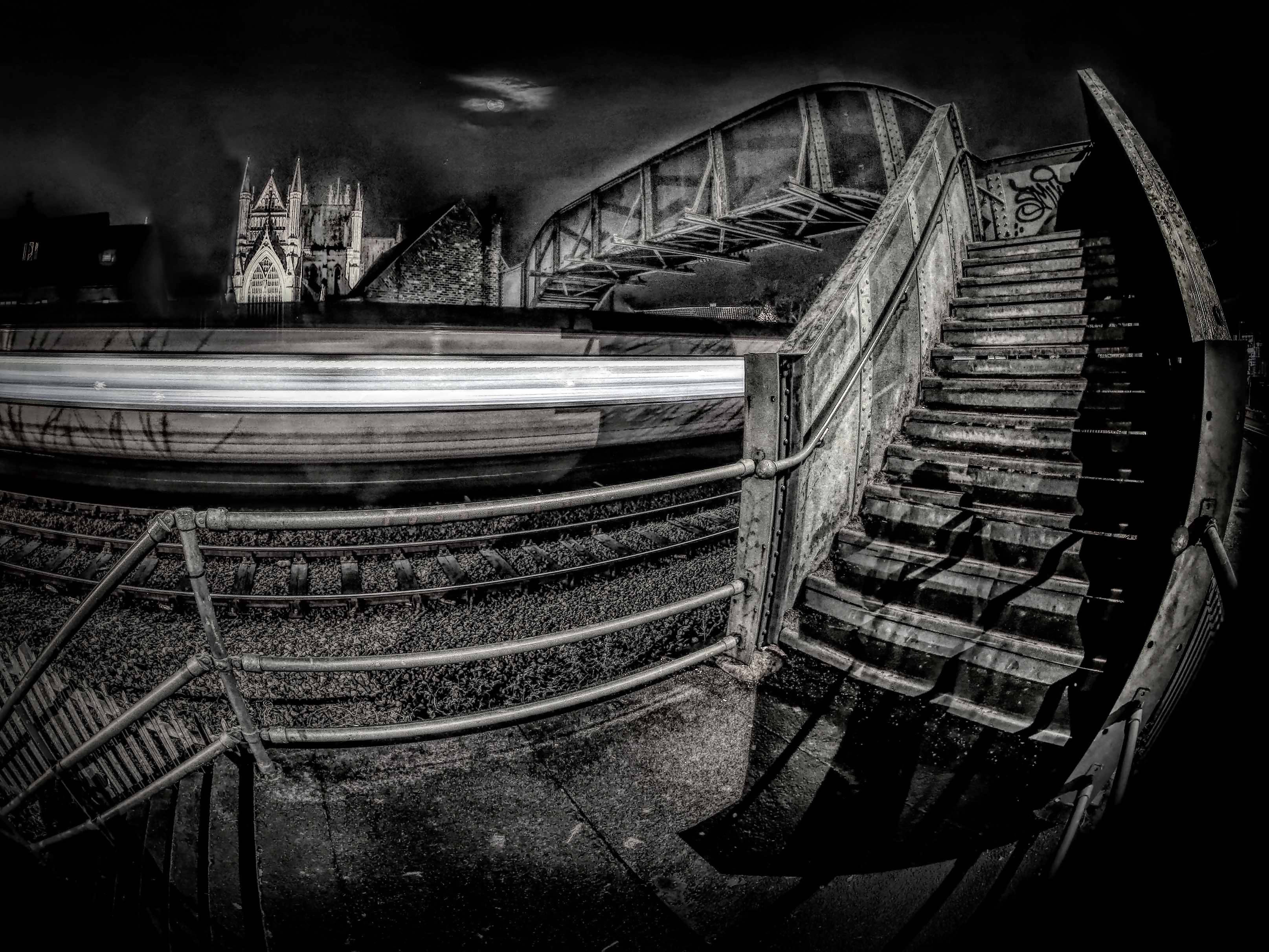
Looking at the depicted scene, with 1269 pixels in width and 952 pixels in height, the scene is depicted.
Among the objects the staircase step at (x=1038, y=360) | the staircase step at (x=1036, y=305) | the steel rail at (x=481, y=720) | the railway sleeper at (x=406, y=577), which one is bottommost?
the railway sleeper at (x=406, y=577)

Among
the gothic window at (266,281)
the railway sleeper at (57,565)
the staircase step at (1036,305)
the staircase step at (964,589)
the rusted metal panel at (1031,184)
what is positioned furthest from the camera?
the gothic window at (266,281)

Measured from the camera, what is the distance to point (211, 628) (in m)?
1.95

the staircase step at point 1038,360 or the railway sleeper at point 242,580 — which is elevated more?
the staircase step at point 1038,360

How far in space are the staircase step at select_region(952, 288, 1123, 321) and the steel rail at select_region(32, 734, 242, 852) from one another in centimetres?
639

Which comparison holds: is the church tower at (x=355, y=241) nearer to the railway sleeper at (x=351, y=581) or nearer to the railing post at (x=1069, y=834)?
Result: the railway sleeper at (x=351, y=581)

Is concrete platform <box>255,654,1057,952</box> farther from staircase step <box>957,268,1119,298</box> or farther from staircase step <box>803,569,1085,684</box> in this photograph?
staircase step <box>957,268,1119,298</box>

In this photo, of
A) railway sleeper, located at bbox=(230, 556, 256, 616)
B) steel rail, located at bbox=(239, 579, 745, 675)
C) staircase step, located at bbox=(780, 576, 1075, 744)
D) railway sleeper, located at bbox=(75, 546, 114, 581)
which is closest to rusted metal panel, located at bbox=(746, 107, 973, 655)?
staircase step, located at bbox=(780, 576, 1075, 744)

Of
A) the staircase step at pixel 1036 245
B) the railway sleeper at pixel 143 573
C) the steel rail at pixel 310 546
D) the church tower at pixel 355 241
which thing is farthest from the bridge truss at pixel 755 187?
the church tower at pixel 355 241

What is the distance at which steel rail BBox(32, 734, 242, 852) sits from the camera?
2137 millimetres

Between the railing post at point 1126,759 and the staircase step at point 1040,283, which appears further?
the staircase step at point 1040,283

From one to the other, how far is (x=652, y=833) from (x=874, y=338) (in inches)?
142

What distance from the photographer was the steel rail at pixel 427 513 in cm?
177

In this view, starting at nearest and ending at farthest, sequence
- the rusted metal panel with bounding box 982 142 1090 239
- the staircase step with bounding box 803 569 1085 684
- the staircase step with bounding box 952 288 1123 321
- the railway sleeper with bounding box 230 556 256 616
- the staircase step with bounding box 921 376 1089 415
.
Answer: the staircase step with bounding box 803 569 1085 684, the staircase step with bounding box 921 376 1089 415, the staircase step with bounding box 952 288 1123 321, the railway sleeper with bounding box 230 556 256 616, the rusted metal panel with bounding box 982 142 1090 239

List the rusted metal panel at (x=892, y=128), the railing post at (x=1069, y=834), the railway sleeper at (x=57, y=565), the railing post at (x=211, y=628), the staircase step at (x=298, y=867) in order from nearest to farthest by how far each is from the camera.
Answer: the railing post at (x=1069, y=834), the staircase step at (x=298, y=867), the railing post at (x=211, y=628), the railway sleeper at (x=57, y=565), the rusted metal panel at (x=892, y=128)
